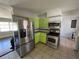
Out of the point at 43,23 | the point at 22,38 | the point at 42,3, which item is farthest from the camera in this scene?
the point at 43,23

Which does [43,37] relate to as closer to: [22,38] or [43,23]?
[43,23]

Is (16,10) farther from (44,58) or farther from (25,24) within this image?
(44,58)

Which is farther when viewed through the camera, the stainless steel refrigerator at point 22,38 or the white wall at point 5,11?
the white wall at point 5,11

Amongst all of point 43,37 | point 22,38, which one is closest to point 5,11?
point 22,38

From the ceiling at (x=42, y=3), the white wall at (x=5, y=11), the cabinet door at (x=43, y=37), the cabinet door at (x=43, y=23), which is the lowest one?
the cabinet door at (x=43, y=37)

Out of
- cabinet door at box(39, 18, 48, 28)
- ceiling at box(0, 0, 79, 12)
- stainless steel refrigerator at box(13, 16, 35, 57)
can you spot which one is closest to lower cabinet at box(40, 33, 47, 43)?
cabinet door at box(39, 18, 48, 28)

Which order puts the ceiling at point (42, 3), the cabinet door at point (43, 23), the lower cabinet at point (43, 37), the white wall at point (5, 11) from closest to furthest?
the ceiling at point (42, 3) < the white wall at point (5, 11) < the cabinet door at point (43, 23) < the lower cabinet at point (43, 37)

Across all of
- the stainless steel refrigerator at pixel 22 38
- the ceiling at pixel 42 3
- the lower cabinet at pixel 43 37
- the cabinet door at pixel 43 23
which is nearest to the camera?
the ceiling at pixel 42 3

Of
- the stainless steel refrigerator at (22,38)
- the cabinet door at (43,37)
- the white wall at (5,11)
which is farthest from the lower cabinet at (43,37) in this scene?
the white wall at (5,11)

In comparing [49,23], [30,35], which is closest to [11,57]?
[30,35]

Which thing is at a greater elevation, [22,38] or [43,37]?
[22,38]

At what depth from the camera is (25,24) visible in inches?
107

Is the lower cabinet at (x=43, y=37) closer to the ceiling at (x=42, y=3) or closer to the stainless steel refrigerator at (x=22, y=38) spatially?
the stainless steel refrigerator at (x=22, y=38)

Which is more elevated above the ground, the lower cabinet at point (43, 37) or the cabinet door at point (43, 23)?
the cabinet door at point (43, 23)
